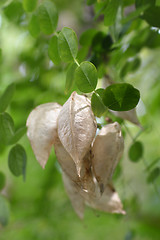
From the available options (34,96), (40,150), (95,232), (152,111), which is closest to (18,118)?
(34,96)

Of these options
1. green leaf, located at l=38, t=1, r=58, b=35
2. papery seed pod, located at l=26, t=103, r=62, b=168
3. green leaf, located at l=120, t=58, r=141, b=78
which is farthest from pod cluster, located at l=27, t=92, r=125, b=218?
green leaf, located at l=120, t=58, r=141, b=78

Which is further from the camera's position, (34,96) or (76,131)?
(34,96)

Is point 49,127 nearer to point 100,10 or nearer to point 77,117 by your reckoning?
point 77,117

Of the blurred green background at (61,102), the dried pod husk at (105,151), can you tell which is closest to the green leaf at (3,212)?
the blurred green background at (61,102)

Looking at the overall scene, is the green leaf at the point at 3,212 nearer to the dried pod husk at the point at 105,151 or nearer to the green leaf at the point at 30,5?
the dried pod husk at the point at 105,151

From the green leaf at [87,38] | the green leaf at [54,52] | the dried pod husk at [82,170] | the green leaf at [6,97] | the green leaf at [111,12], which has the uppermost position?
the green leaf at [111,12]

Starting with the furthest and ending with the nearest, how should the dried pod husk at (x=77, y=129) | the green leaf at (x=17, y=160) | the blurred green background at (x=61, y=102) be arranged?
the blurred green background at (x=61, y=102) → the green leaf at (x=17, y=160) → the dried pod husk at (x=77, y=129)
